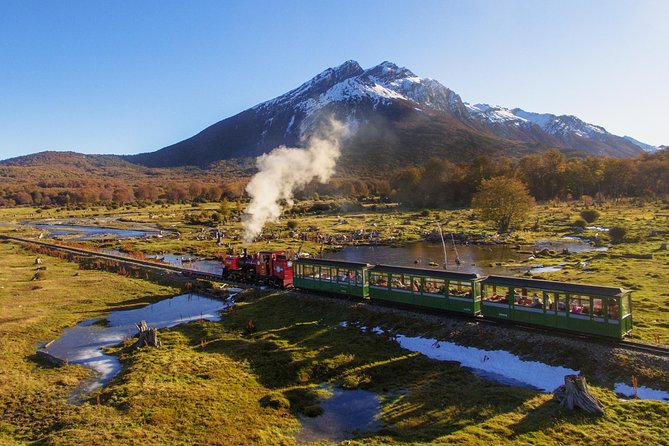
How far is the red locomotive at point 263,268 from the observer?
1682 inches

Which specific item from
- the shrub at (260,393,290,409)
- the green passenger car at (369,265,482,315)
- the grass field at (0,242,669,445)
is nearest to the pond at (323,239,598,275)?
the green passenger car at (369,265,482,315)

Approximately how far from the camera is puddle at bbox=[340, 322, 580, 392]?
22125 mm

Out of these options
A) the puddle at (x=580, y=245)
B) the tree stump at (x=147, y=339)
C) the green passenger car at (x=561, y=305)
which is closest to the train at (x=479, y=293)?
the green passenger car at (x=561, y=305)

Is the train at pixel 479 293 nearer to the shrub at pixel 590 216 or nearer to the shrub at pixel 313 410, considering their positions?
the shrub at pixel 313 410

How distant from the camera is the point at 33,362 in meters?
27.8

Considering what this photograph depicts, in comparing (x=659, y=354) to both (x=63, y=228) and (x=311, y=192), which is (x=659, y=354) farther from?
(x=311, y=192)

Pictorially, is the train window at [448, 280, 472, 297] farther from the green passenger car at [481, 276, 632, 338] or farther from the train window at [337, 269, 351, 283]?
the train window at [337, 269, 351, 283]

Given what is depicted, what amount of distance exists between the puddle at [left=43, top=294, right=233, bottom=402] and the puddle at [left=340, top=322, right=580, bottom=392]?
16672 mm

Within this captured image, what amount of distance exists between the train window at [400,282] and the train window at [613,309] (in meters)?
12.3

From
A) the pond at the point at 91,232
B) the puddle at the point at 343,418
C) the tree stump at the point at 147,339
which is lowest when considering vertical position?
the puddle at the point at 343,418

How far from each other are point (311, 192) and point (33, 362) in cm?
16313

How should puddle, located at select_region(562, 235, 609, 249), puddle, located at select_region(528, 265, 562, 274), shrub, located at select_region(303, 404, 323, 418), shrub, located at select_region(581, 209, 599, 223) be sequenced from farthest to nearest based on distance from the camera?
shrub, located at select_region(581, 209, 599, 223) → puddle, located at select_region(562, 235, 609, 249) → puddle, located at select_region(528, 265, 562, 274) → shrub, located at select_region(303, 404, 323, 418)

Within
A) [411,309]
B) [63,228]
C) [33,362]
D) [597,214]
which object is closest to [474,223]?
[597,214]

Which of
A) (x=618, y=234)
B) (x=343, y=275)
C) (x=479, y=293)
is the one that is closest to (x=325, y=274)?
(x=343, y=275)
